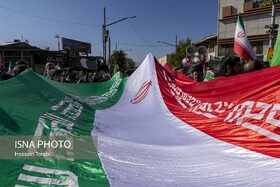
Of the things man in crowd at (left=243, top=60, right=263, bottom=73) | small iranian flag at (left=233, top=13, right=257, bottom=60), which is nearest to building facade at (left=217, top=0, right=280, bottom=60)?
small iranian flag at (left=233, top=13, right=257, bottom=60)

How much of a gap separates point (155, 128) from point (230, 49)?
24.3 metres

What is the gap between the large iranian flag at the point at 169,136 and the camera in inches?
63.0

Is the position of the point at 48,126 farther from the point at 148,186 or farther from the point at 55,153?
the point at 148,186

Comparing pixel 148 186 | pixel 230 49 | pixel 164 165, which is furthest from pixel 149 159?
pixel 230 49

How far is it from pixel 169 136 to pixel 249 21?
2503 centimetres

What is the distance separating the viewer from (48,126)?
6.74 ft

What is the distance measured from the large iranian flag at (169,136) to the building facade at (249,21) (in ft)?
74.2

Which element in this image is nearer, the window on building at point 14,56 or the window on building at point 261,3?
the window on building at point 261,3

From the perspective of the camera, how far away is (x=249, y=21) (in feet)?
74.7

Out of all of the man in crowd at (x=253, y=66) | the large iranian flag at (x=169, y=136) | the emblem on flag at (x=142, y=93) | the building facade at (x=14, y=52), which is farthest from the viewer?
the building facade at (x=14, y=52)

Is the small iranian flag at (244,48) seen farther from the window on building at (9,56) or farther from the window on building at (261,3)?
the window on building at (9,56)

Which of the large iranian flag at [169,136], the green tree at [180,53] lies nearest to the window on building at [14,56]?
the green tree at [180,53]

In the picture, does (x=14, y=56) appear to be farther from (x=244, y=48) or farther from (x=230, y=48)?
(x=244, y=48)

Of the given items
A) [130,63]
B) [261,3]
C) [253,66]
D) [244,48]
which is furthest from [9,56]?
[130,63]
